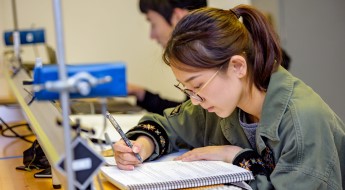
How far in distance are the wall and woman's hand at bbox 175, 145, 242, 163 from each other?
6.37 feet

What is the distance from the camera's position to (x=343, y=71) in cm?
316

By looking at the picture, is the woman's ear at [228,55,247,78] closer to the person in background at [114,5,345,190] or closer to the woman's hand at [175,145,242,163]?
the person in background at [114,5,345,190]

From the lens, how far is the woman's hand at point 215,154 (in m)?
1.37

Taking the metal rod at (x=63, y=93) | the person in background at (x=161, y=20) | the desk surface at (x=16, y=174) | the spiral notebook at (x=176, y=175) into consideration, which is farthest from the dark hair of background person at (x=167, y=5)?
the metal rod at (x=63, y=93)

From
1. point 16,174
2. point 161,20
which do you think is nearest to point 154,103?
point 161,20

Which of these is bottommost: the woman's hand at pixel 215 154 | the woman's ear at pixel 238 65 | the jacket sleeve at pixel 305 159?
the woman's hand at pixel 215 154

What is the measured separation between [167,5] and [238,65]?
1.12m

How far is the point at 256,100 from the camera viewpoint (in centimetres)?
135

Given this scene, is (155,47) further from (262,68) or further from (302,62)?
A: (262,68)

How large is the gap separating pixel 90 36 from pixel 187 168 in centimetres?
240

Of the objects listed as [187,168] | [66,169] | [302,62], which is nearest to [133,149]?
[187,168]

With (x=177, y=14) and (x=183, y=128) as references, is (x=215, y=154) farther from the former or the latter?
(x=177, y=14)

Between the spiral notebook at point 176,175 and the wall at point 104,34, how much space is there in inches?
79.6

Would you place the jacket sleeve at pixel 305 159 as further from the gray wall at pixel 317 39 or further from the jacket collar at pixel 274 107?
the gray wall at pixel 317 39
